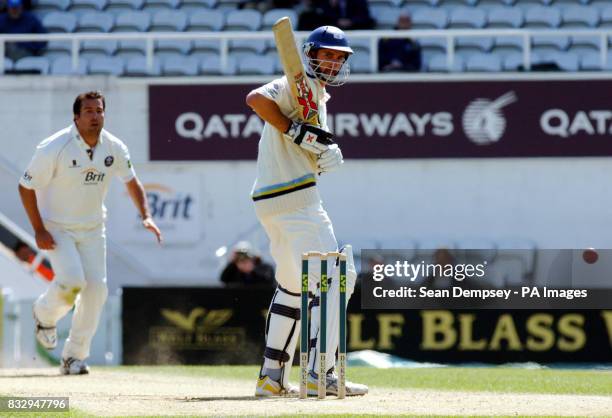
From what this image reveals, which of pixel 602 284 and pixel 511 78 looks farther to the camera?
pixel 511 78

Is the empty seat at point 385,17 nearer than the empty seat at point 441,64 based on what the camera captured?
No

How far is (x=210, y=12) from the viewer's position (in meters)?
18.9

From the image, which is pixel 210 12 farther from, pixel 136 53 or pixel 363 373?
pixel 363 373

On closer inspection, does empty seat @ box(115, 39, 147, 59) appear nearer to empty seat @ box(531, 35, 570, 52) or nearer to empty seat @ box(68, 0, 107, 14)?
empty seat @ box(68, 0, 107, 14)

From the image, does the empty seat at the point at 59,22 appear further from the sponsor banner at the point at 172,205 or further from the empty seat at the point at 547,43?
the empty seat at the point at 547,43

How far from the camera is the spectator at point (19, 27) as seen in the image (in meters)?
18.3

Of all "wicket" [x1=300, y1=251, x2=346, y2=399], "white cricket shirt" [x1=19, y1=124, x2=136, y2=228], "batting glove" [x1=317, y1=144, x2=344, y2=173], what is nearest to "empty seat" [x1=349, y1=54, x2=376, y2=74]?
"white cricket shirt" [x1=19, y1=124, x2=136, y2=228]

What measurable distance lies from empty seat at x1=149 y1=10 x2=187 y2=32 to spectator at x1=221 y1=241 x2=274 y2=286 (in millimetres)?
4642

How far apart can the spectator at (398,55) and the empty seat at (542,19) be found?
1756 mm

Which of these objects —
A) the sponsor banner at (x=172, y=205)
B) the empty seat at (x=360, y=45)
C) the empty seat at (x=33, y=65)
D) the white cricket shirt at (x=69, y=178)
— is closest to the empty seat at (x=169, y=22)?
the empty seat at (x=33, y=65)

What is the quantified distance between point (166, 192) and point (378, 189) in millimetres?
2692

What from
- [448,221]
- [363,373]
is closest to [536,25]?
[448,221]

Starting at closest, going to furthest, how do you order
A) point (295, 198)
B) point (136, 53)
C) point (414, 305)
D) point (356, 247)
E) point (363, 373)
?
1. point (295, 198)
2. point (363, 373)
3. point (414, 305)
4. point (356, 247)
5. point (136, 53)

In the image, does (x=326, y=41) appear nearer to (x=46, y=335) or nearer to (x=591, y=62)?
(x=46, y=335)
